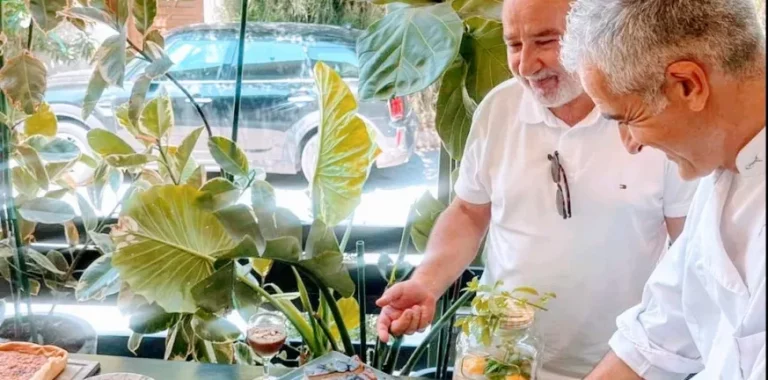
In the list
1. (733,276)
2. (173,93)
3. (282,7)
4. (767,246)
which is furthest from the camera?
(173,93)

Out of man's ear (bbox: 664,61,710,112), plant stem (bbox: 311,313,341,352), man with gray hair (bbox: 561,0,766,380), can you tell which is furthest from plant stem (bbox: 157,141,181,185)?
man's ear (bbox: 664,61,710,112)

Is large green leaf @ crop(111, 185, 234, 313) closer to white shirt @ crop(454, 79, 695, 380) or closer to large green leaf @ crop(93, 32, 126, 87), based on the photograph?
large green leaf @ crop(93, 32, 126, 87)

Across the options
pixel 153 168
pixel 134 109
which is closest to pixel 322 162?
pixel 134 109

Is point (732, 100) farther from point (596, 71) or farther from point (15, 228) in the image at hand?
point (15, 228)

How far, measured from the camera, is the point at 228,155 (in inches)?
69.4

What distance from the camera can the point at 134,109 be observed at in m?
1.78

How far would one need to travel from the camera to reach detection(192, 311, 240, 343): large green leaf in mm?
1774

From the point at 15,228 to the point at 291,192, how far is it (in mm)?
847

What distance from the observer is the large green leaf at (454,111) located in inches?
70.4

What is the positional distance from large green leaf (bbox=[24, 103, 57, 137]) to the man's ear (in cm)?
171

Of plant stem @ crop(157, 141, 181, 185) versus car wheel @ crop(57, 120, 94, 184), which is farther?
car wheel @ crop(57, 120, 94, 184)

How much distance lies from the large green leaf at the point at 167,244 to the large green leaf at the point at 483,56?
0.69 metres

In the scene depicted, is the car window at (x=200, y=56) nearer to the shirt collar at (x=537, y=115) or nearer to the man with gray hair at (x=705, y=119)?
the shirt collar at (x=537, y=115)

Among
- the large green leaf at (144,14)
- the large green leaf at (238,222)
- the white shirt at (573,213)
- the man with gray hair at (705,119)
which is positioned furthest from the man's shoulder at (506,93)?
the large green leaf at (144,14)
